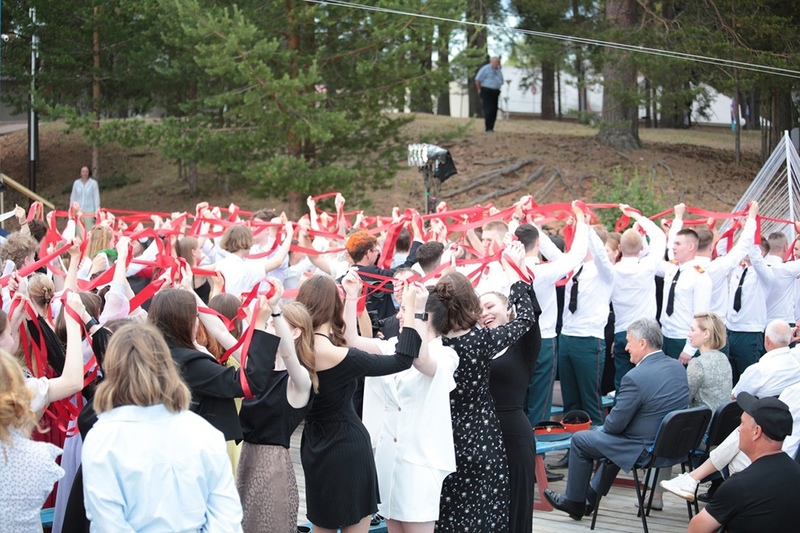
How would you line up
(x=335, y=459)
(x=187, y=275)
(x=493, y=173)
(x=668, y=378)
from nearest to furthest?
(x=335, y=459) → (x=187, y=275) → (x=668, y=378) → (x=493, y=173)

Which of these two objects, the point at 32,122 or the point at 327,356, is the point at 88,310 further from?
the point at 32,122

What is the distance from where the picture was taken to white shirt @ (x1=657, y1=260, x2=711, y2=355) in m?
7.84

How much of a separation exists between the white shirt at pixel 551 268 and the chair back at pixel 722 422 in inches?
55.2

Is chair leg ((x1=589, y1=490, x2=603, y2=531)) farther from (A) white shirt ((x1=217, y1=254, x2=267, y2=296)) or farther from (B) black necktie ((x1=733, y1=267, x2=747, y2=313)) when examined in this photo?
(B) black necktie ((x1=733, y1=267, x2=747, y2=313))

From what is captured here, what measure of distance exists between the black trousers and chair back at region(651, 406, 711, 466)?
17.3 meters

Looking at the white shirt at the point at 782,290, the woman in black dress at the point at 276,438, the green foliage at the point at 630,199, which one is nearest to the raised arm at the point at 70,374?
the woman in black dress at the point at 276,438

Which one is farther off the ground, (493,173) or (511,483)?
(493,173)

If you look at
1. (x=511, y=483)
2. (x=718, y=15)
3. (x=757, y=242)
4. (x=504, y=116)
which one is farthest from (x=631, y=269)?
(x=504, y=116)

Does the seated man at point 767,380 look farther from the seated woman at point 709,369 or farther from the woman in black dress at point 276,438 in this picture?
the woman in black dress at point 276,438

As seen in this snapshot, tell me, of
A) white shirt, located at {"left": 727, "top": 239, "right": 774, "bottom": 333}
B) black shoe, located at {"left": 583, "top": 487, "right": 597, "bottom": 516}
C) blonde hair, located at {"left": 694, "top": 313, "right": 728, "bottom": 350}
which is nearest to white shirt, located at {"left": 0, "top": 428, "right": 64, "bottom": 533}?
black shoe, located at {"left": 583, "top": 487, "right": 597, "bottom": 516}

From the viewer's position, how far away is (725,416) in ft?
20.0

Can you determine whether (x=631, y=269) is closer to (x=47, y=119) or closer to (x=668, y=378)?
(x=668, y=378)

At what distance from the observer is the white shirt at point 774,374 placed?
19.7 feet

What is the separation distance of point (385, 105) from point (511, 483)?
13681mm
